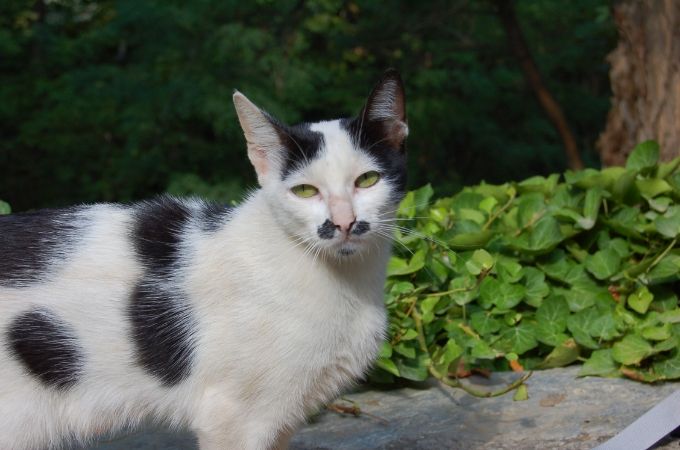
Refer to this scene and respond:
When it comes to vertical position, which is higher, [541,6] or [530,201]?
[541,6]

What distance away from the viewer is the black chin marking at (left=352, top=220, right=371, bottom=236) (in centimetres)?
235

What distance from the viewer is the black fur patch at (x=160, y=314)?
2.49 meters

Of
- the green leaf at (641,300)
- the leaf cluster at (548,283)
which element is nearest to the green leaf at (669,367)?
the leaf cluster at (548,283)

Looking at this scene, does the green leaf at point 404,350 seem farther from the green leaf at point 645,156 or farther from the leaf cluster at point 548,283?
the green leaf at point 645,156

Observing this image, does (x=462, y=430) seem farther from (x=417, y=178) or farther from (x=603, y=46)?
(x=603, y=46)

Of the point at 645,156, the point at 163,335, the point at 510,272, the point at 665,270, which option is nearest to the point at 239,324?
the point at 163,335

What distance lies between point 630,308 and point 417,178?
4.38 metres

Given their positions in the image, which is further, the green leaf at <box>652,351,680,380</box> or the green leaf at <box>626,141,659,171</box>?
the green leaf at <box>626,141,659,171</box>

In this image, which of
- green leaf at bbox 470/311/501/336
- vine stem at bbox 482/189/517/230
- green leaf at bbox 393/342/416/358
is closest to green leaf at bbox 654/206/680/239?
vine stem at bbox 482/189/517/230

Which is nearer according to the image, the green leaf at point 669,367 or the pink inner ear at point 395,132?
the pink inner ear at point 395,132

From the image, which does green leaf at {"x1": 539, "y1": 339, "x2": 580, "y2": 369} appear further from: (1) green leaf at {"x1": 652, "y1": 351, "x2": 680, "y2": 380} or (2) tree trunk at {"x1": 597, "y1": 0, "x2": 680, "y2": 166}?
(2) tree trunk at {"x1": 597, "y1": 0, "x2": 680, "y2": 166}

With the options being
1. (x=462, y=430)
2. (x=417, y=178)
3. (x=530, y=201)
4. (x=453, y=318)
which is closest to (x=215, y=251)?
(x=462, y=430)

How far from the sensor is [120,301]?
2.50 m

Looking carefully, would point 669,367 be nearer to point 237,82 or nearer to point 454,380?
point 454,380
